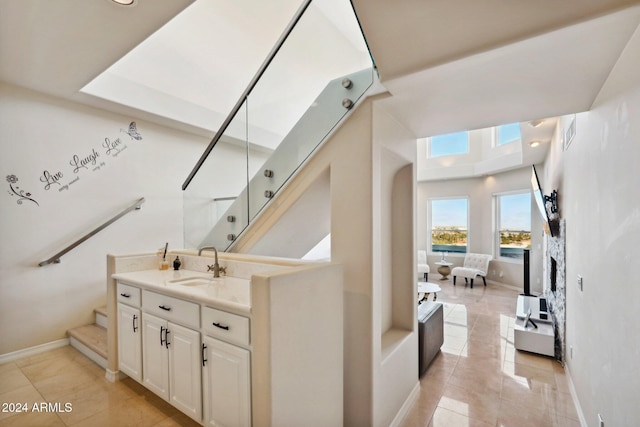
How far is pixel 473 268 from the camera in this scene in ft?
A: 24.8

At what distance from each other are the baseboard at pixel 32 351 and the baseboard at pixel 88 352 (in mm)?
92

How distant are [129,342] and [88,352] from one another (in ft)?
3.73

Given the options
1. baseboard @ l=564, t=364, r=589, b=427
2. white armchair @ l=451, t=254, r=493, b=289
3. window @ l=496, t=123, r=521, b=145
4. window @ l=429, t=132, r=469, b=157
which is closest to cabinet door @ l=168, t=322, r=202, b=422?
baseboard @ l=564, t=364, r=589, b=427

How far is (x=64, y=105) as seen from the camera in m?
3.52

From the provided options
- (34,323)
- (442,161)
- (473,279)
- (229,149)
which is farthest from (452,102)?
(442,161)

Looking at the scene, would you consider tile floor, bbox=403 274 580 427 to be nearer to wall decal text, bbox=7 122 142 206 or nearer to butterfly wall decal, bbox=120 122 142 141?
wall decal text, bbox=7 122 142 206

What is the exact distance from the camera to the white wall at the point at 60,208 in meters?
3.17

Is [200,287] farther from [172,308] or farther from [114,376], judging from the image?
[114,376]

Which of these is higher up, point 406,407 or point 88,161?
point 88,161

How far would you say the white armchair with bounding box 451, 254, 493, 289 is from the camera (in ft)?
23.7

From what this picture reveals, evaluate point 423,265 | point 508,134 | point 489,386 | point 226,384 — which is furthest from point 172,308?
point 508,134

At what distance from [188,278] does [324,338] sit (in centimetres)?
153

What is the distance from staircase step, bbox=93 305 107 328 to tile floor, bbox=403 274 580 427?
12.1 feet

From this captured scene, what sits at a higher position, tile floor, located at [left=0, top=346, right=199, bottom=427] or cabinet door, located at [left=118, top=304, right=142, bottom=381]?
cabinet door, located at [left=118, top=304, right=142, bottom=381]
